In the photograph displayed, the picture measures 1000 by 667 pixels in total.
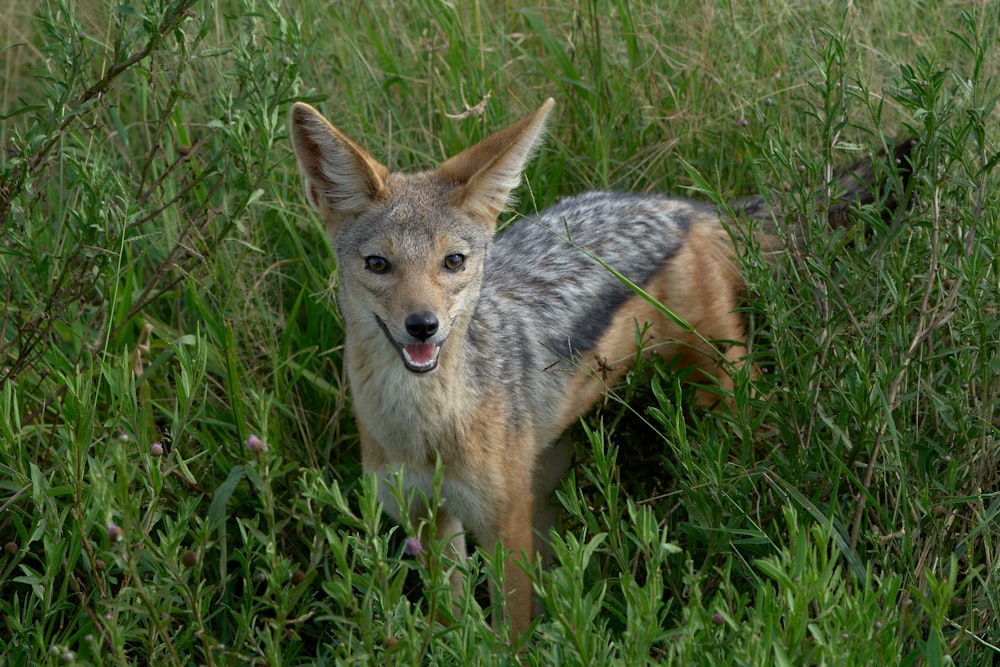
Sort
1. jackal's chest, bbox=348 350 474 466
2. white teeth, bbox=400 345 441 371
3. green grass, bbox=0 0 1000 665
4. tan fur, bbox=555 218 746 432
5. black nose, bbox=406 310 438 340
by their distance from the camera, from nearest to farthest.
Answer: green grass, bbox=0 0 1000 665, black nose, bbox=406 310 438 340, white teeth, bbox=400 345 441 371, jackal's chest, bbox=348 350 474 466, tan fur, bbox=555 218 746 432

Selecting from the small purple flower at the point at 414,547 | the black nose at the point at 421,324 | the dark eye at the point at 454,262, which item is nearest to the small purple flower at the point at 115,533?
the small purple flower at the point at 414,547

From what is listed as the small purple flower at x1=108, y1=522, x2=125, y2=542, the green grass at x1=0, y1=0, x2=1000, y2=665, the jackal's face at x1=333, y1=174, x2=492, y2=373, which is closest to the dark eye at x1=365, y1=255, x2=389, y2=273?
the jackal's face at x1=333, y1=174, x2=492, y2=373

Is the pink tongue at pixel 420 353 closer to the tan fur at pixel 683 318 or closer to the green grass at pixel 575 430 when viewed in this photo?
the green grass at pixel 575 430

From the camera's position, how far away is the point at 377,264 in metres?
3.80

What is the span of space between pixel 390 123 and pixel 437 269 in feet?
5.81

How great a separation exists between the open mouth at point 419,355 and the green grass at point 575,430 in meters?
0.60

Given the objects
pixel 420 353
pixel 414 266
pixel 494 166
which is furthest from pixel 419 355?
pixel 494 166

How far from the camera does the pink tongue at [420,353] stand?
3664 millimetres

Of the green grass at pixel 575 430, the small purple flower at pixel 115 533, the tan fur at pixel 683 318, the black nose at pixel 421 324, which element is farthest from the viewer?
the tan fur at pixel 683 318

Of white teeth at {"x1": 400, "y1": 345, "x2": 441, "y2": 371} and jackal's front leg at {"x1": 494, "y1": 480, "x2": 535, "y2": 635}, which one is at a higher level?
white teeth at {"x1": 400, "y1": 345, "x2": 441, "y2": 371}

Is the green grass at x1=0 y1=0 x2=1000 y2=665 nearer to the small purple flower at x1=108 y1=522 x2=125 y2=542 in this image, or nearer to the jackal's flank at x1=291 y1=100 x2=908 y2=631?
the small purple flower at x1=108 y1=522 x2=125 y2=542

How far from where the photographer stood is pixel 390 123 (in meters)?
5.36

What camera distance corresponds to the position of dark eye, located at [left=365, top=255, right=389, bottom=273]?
379 cm

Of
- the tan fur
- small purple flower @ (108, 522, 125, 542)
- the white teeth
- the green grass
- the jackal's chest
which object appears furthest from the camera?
the tan fur
